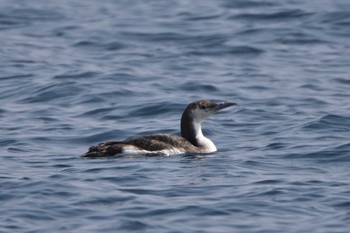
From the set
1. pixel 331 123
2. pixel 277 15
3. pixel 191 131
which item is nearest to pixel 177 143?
pixel 191 131

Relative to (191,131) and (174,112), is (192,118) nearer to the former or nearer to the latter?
(191,131)

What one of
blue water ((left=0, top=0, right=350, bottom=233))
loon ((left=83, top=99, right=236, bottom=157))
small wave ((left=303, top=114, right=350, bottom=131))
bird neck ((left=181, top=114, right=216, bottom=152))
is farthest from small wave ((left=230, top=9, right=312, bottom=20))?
bird neck ((left=181, top=114, right=216, bottom=152))

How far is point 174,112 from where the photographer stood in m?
20.3

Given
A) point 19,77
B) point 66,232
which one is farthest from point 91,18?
point 66,232

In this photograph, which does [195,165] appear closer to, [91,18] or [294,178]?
[294,178]

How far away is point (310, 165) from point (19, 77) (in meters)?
9.04

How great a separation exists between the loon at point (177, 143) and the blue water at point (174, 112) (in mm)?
132

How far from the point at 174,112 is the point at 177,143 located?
356cm

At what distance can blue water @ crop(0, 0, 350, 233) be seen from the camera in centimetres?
1330

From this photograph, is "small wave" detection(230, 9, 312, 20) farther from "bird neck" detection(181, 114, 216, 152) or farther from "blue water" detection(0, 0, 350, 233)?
"bird neck" detection(181, 114, 216, 152)

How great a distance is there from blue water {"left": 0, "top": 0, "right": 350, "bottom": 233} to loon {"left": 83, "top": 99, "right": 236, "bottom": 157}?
132 millimetres

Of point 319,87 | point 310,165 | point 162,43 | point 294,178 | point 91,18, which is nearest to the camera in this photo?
point 294,178

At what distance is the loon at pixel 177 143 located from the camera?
16158 millimetres

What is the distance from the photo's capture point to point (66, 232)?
1241 cm
